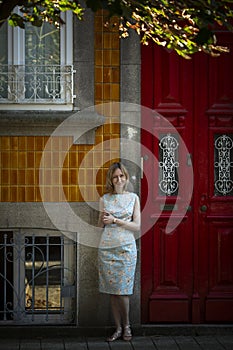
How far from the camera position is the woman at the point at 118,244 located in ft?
30.1

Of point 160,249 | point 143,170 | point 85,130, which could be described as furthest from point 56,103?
point 160,249

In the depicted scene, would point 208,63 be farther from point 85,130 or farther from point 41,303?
point 41,303

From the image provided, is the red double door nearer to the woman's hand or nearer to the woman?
the woman

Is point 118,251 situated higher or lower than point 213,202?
lower

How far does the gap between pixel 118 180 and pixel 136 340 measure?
64.2 inches

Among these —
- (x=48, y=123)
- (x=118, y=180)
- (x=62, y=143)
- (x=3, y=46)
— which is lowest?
(x=118, y=180)

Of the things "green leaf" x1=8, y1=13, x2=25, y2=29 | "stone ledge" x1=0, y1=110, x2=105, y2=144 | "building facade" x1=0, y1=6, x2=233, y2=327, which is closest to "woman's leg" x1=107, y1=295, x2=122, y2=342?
"building facade" x1=0, y1=6, x2=233, y2=327

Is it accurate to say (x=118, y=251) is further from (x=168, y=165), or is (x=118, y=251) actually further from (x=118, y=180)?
(x=168, y=165)

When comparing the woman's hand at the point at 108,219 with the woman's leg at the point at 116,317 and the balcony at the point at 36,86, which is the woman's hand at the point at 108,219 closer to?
the woman's leg at the point at 116,317

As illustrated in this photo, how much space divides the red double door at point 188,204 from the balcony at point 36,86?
88 centimetres

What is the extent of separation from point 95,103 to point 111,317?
221 centimetres

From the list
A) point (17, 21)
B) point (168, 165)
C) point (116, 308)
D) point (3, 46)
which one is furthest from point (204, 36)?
point (116, 308)

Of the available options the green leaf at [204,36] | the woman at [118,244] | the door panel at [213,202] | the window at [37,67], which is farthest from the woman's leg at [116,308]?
the green leaf at [204,36]

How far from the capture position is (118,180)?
364 inches
